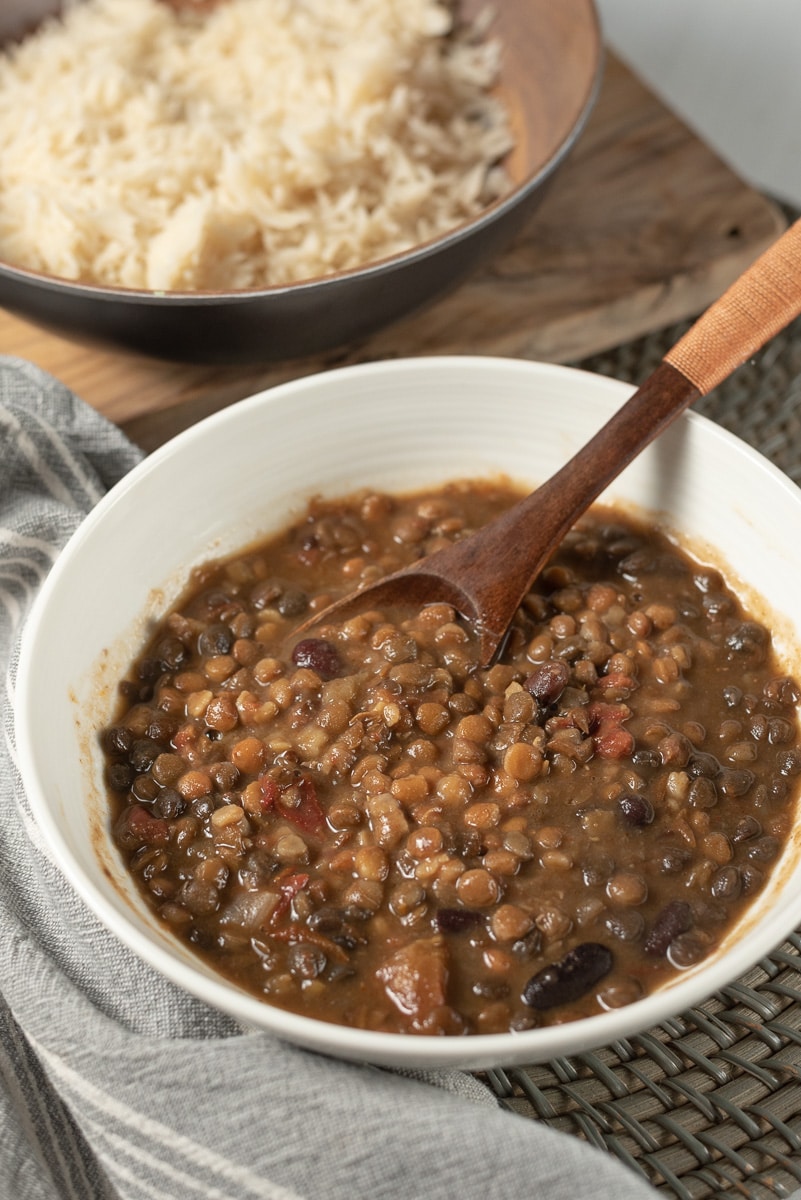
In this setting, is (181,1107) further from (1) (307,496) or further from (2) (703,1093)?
(1) (307,496)

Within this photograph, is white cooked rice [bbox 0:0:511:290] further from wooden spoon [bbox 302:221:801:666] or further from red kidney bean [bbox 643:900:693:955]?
red kidney bean [bbox 643:900:693:955]

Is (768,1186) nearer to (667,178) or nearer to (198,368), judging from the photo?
(198,368)

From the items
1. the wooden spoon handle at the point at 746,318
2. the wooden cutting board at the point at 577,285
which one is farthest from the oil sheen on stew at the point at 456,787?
the wooden cutting board at the point at 577,285

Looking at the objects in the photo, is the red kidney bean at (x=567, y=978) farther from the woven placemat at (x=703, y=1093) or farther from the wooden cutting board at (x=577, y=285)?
the wooden cutting board at (x=577, y=285)

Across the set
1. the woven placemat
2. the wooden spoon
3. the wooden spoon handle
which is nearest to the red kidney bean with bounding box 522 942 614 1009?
the woven placemat

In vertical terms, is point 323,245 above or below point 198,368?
above

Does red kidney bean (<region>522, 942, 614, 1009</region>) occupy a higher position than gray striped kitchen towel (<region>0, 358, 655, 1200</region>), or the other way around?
red kidney bean (<region>522, 942, 614, 1009</region>)

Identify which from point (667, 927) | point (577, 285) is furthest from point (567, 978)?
point (577, 285)

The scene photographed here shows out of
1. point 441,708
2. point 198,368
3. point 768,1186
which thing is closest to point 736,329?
point 441,708
